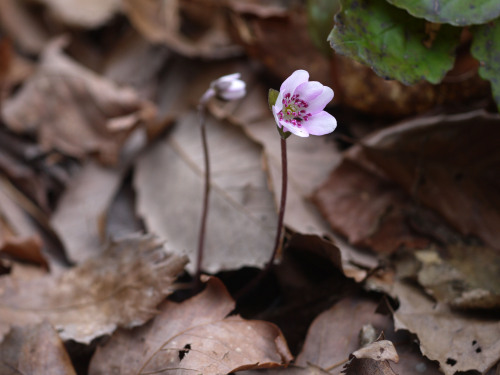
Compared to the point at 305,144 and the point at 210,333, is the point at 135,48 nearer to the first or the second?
the point at 305,144

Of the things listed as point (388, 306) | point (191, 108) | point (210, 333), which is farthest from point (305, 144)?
point (210, 333)

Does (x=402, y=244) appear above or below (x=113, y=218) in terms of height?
above

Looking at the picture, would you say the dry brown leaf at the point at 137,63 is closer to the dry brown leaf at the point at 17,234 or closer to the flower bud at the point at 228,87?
the dry brown leaf at the point at 17,234

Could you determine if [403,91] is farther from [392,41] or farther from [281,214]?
→ [281,214]

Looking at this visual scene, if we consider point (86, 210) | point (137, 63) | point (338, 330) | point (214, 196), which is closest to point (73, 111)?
point (137, 63)

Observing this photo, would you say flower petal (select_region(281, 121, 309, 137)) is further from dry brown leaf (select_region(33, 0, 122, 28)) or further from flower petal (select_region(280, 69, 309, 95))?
dry brown leaf (select_region(33, 0, 122, 28))

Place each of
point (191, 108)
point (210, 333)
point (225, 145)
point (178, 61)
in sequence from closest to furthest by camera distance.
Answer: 1. point (210, 333)
2. point (225, 145)
3. point (191, 108)
4. point (178, 61)

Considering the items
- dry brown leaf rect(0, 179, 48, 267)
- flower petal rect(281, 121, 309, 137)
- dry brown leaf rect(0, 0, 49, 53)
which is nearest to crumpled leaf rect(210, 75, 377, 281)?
flower petal rect(281, 121, 309, 137)

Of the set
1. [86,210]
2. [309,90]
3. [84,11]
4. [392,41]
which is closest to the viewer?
[309,90]
